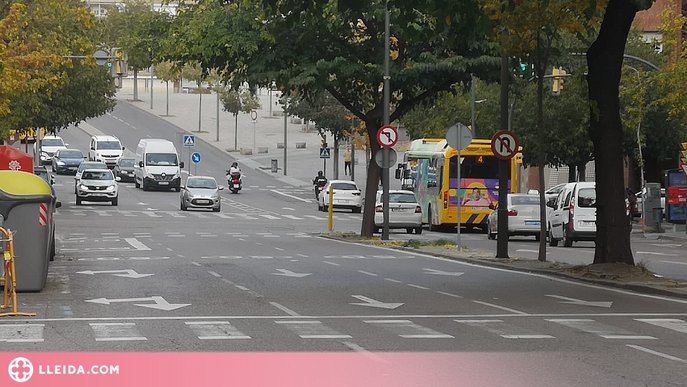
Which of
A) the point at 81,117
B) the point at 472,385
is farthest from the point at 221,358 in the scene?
the point at 81,117

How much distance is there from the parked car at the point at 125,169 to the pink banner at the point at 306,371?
7053 cm

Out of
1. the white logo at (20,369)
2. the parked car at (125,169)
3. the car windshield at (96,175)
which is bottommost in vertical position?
the white logo at (20,369)

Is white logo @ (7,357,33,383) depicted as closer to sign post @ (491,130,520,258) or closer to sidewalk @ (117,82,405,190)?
sign post @ (491,130,520,258)

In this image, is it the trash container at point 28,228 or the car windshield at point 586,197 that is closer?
the trash container at point 28,228

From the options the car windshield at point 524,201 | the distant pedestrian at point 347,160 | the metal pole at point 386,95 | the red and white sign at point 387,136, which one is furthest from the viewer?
the distant pedestrian at point 347,160

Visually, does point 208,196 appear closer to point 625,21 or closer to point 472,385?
point 625,21

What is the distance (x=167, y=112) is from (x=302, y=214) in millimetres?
69905

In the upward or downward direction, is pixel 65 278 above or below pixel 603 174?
below

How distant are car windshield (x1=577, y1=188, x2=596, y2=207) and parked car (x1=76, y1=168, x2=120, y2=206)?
1124 inches

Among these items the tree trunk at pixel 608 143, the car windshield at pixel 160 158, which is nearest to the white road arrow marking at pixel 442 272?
the tree trunk at pixel 608 143

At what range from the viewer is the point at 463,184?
154ft

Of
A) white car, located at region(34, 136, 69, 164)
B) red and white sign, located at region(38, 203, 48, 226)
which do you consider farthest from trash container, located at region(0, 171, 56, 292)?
white car, located at region(34, 136, 69, 164)

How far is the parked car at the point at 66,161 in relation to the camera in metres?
84.0

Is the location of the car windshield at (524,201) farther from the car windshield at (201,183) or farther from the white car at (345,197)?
the white car at (345,197)
